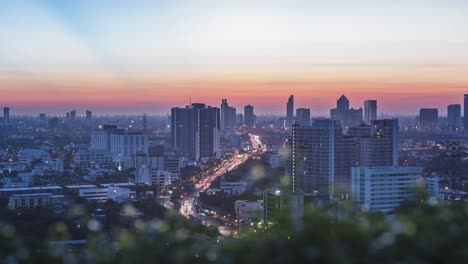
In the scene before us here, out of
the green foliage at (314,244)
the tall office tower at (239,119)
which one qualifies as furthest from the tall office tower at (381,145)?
the tall office tower at (239,119)

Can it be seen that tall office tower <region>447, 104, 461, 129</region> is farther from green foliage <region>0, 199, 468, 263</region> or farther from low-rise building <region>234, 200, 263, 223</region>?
green foliage <region>0, 199, 468, 263</region>

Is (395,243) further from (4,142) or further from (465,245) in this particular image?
(4,142)

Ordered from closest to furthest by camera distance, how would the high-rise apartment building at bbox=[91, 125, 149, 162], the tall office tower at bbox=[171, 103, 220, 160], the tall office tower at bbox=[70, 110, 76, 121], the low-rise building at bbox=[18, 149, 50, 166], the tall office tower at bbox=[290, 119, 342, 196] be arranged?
the tall office tower at bbox=[290, 119, 342, 196] < the low-rise building at bbox=[18, 149, 50, 166] < the high-rise apartment building at bbox=[91, 125, 149, 162] < the tall office tower at bbox=[171, 103, 220, 160] < the tall office tower at bbox=[70, 110, 76, 121]

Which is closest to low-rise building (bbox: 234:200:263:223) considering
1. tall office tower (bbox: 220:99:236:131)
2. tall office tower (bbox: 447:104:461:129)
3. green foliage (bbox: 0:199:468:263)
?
green foliage (bbox: 0:199:468:263)

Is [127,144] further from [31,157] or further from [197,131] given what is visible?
[31,157]

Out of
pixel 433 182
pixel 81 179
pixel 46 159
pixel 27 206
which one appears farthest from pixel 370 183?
pixel 46 159

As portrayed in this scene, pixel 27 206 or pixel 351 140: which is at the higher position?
pixel 351 140
